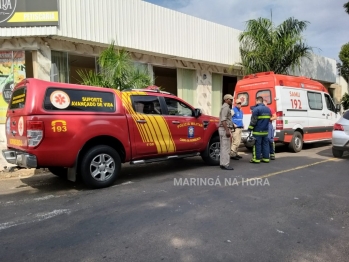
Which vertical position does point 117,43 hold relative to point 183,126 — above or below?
above

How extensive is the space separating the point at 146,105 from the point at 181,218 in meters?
2.86

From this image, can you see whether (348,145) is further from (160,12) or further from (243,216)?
(160,12)

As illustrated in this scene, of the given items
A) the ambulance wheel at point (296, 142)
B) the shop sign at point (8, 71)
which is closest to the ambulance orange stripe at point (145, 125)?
the shop sign at point (8, 71)

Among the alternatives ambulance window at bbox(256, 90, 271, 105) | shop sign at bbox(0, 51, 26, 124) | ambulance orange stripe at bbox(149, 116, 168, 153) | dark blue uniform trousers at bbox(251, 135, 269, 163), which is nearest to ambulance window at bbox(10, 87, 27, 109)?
ambulance orange stripe at bbox(149, 116, 168, 153)

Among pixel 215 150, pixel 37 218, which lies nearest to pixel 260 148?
pixel 215 150

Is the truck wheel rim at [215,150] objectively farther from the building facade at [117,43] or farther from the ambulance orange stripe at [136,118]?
the building facade at [117,43]

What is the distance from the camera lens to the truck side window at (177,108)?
6438 mm

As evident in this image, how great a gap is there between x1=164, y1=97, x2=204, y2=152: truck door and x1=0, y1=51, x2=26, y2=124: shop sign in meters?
4.90

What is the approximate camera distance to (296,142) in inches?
373

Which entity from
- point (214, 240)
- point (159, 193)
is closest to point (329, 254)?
point (214, 240)

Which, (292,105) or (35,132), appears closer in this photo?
(35,132)

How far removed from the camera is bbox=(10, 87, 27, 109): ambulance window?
4.87m

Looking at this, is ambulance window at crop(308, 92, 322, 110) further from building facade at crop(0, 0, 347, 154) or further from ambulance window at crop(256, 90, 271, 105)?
building facade at crop(0, 0, 347, 154)

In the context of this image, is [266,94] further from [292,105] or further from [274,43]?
[274,43]
